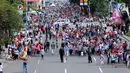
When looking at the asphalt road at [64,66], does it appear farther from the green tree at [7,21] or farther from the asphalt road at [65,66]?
the green tree at [7,21]

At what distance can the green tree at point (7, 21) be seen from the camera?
3766 cm

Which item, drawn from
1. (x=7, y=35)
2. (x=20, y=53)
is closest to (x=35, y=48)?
(x=20, y=53)

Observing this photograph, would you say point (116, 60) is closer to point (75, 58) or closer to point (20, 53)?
point (75, 58)

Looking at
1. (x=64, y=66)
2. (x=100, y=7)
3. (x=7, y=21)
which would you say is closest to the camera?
(x=64, y=66)

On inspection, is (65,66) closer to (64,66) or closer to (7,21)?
(64,66)

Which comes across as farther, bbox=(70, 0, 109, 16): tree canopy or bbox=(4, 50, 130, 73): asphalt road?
bbox=(70, 0, 109, 16): tree canopy

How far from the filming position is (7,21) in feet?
126

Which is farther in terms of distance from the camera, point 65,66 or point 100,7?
point 100,7

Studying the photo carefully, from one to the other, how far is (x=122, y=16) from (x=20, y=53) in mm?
23340

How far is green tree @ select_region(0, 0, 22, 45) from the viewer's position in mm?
37659

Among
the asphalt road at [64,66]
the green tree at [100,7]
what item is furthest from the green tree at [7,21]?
the green tree at [100,7]

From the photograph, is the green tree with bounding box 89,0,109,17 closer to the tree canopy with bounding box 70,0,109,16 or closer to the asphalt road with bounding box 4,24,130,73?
the tree canopy with bounding box 70,0,109,16

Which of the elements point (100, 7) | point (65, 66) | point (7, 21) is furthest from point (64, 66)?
point (100, 7)

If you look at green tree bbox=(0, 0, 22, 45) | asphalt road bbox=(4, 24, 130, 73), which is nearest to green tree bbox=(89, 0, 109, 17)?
asphalt road bbox=(4, 24, 130, 73)
